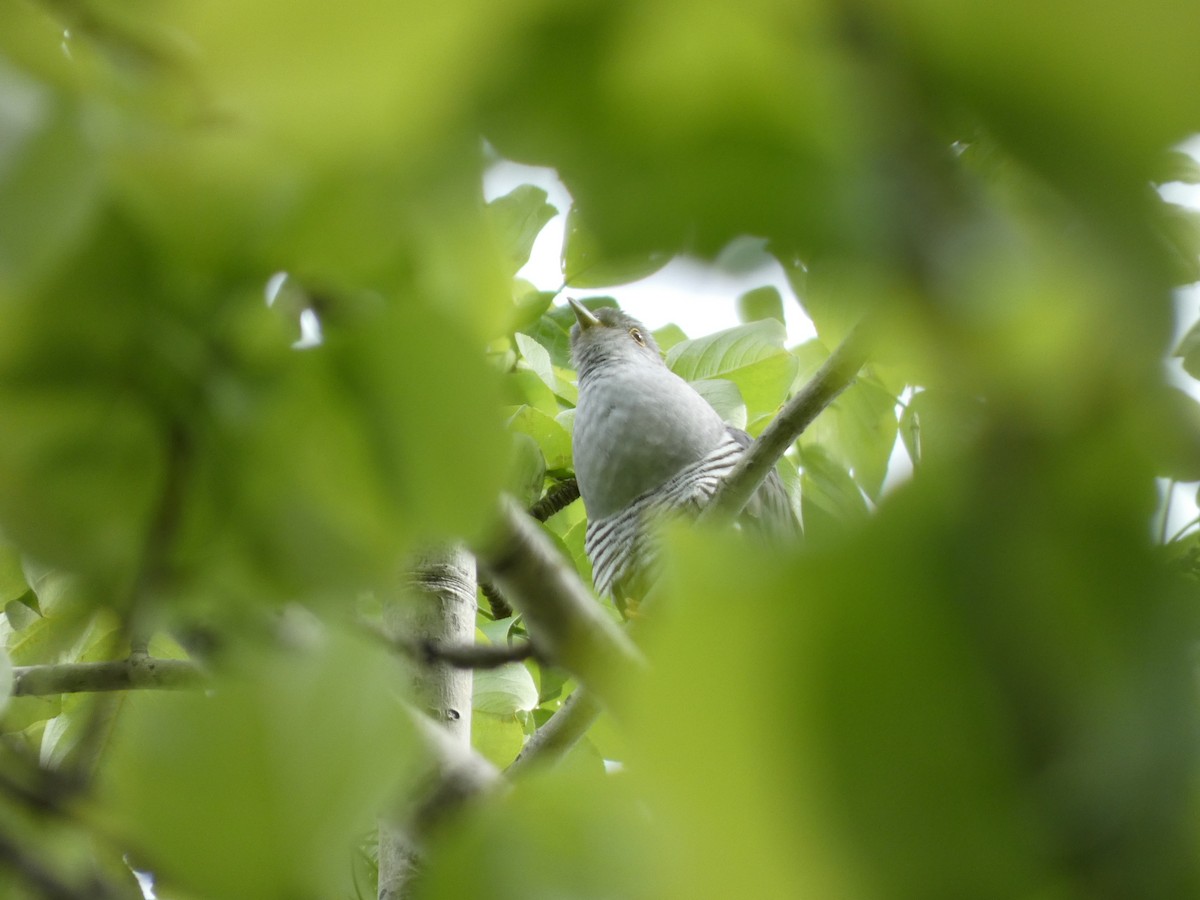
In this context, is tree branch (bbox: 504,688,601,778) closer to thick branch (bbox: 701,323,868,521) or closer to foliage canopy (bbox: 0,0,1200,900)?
thick branch (bbox: 701,323,868,521)

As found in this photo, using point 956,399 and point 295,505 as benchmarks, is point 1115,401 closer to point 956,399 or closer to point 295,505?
point 956,399

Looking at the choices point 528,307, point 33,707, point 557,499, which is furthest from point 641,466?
point 528,307

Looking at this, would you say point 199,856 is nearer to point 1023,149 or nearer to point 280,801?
point 280,801

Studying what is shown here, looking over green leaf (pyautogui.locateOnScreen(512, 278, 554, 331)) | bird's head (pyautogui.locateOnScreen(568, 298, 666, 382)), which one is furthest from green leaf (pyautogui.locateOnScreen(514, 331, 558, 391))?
bird's head (pyautogui.locateOnScreen(568, 298, 666, 382))

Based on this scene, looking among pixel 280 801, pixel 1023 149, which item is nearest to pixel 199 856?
pixel 280 801

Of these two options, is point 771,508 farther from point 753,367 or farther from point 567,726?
point 567,726
